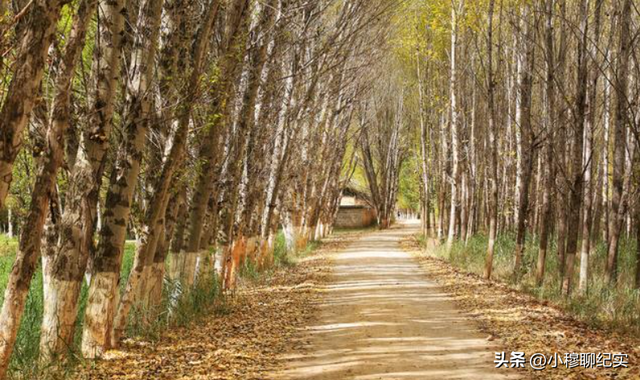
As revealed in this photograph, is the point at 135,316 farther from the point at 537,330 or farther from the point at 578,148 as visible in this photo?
the point at 578,148

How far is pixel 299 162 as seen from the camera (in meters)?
23.7

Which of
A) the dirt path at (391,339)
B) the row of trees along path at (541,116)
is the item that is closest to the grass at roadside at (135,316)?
the dirt path at (391,339)

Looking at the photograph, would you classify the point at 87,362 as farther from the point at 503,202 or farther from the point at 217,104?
the point at 503,202

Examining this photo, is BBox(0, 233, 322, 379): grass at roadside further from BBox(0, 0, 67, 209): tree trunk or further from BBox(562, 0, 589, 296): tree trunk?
BBox(562, 0, 589, 296): tree trunk

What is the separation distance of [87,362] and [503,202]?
21.4m

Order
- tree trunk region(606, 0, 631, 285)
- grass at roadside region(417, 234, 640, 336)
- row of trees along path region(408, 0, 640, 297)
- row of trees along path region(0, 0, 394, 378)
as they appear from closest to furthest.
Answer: row of trees along path region(0, 0, 394, 378) → grass at roadside region(417, 234, 640, 336) → tree trunk region(606, 0, 631, 285) → row of trees along path region(408, 0, 640, 297)

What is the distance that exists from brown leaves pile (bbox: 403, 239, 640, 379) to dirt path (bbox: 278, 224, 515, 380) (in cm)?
30

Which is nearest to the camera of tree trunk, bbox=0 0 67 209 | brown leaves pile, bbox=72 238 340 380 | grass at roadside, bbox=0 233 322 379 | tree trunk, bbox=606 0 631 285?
tree trunk, bbox=0 0 67 209

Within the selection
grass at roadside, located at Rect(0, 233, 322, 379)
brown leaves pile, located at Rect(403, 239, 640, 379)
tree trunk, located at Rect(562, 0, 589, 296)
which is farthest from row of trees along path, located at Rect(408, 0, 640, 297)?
grass at roadside, located at Rect(0, 233, 322, 379)

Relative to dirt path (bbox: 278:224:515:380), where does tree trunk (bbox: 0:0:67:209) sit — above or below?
above

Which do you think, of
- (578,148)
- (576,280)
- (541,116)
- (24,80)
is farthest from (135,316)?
(541,116)

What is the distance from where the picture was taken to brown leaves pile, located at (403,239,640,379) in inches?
274

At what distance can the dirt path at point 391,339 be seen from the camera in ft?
23.1

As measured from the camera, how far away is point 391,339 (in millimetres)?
8625
